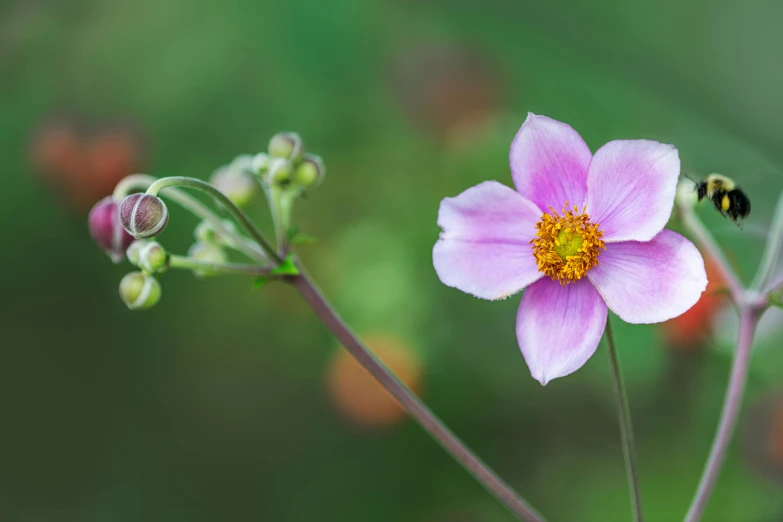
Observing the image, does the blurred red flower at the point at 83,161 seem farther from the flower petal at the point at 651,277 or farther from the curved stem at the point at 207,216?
the flower petal at the point at 651,277

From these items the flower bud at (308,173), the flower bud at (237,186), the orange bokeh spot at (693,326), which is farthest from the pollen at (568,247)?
the orange bokeh spot at (693,326)

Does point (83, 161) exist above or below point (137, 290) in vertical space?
below

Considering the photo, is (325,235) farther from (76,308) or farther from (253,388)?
(76,308)

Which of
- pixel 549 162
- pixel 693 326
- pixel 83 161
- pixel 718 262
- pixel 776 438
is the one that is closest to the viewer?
pixel 549 162

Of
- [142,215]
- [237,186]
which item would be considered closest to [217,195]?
[142,215]

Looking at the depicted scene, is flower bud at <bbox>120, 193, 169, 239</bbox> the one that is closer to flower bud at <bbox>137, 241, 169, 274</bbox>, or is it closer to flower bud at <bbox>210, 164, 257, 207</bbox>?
flower bud at <bbox>137, 241, 169, 274</bbox>

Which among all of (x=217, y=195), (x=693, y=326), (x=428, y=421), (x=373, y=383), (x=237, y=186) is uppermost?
(x=217, y=195)

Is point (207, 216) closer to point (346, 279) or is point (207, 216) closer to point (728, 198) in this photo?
point (728, 198)
